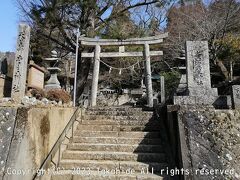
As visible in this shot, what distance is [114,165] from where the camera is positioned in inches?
185

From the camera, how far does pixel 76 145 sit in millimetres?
5520

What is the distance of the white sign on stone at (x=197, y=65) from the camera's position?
629cm

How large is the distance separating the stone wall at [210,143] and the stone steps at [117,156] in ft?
3.95

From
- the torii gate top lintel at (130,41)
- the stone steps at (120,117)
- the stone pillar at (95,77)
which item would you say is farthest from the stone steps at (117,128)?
the torii gate top lintel at (130,41)

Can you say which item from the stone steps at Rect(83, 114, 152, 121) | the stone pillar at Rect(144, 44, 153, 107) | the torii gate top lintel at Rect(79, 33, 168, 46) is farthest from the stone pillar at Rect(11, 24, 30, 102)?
the stone pillar at Rect(144, 44, 153, 107)

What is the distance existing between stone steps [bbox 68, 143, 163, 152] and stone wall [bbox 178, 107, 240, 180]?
1.44 metres

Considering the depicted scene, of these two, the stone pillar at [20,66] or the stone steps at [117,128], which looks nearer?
the stone pillar at [20,66]

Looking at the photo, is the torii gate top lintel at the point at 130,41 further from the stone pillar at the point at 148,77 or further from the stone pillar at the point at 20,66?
the stone pillar at the point at 20,66

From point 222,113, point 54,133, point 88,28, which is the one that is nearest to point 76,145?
point 54,133

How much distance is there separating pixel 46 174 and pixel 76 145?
129 centimetres

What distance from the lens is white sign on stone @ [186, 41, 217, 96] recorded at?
6.29 metres

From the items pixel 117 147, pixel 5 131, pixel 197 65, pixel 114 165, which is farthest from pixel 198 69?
pixel 5 131

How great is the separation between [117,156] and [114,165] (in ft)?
1.10

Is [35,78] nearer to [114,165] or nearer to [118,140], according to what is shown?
[118,140]
